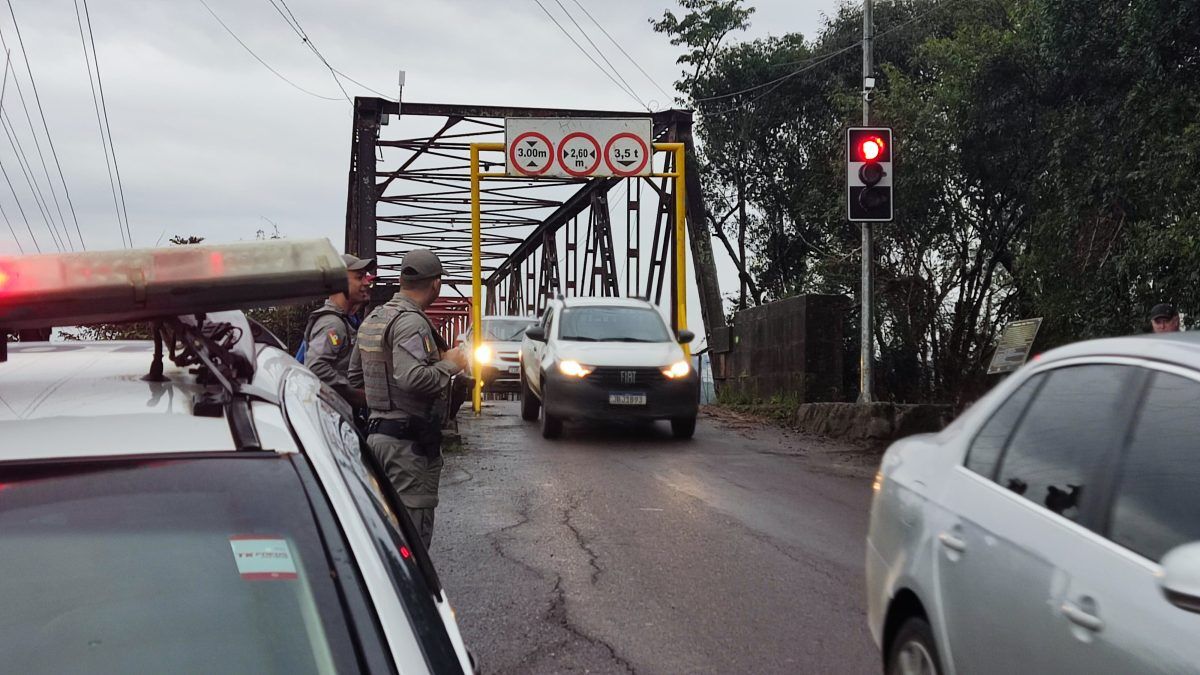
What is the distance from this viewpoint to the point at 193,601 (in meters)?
1.92

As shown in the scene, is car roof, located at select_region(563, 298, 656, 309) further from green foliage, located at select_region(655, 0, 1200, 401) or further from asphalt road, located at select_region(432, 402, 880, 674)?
green foliage, located at select_region(655, 0, 1200, 401)

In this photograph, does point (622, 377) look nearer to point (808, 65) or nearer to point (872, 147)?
point (872, 147)

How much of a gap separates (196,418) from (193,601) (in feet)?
1.09

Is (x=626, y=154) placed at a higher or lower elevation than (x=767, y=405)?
higher

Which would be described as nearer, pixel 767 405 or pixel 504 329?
pixel 767 405

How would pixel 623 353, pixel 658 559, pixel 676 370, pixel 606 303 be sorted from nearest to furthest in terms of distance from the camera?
pixel 658 559 < pixel 676 370 < pixel 623 353 < pixel 606 303

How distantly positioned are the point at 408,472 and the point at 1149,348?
3.37m

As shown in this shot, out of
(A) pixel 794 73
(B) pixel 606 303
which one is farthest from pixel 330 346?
(A) pixel 794 73

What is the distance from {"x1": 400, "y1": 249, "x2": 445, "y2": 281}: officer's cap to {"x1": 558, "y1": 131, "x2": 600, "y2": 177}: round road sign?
591 inches

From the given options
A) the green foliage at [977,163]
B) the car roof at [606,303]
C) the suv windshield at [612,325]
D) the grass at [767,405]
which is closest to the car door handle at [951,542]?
the green foliage at [977,163]

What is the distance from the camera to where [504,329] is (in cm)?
2408

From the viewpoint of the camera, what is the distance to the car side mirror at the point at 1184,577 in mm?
2145

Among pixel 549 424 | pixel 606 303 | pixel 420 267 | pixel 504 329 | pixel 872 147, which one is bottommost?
pixel 549 424

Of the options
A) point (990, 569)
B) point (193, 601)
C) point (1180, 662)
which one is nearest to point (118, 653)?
point (193, 601)
